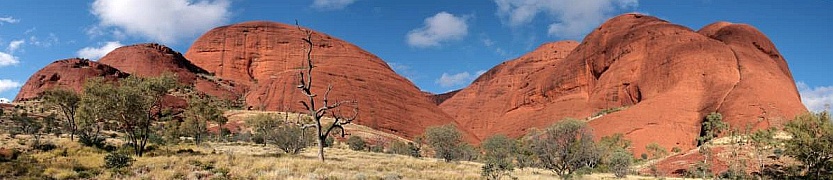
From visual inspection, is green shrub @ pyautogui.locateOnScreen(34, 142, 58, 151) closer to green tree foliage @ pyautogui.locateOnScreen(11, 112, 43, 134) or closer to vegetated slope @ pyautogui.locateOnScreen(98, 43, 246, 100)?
green tree foliage @ pyautogui.locateOnScreen(11, 112, 43, 134)

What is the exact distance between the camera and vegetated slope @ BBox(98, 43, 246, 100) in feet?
350

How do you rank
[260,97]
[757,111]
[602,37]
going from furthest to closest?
[602,37]
[260,97]
[757,111]

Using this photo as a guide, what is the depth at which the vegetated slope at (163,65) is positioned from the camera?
106625mm

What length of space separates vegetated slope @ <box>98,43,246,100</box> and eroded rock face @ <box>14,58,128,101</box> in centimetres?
1303

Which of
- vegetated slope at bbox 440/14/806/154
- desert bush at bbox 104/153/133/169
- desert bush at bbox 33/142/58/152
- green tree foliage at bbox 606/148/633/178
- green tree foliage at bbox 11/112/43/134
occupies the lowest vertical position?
green tree foliage at bbox 606/148/633/178

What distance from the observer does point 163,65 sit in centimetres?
11031

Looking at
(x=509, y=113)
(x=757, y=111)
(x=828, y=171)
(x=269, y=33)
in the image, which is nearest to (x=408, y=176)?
(x=828, y=171)

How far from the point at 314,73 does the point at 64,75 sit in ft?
134

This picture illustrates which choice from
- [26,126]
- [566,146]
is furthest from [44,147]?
[26,126]

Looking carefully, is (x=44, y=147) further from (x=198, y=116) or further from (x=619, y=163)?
(x=619, y=163)

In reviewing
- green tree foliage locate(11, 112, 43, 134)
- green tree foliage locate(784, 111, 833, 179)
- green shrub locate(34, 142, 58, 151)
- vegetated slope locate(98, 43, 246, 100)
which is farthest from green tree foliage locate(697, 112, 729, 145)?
vegetated slope locate(98, 43, 246, 100)

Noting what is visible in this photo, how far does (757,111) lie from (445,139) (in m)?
38.0

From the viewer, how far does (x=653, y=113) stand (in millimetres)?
72375

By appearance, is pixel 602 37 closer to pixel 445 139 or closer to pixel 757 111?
pixel 757 111
